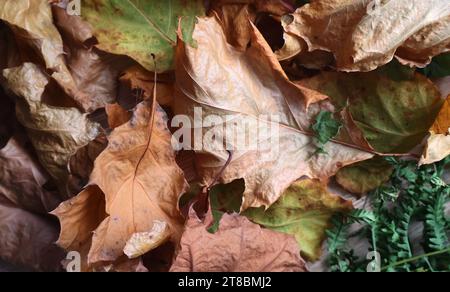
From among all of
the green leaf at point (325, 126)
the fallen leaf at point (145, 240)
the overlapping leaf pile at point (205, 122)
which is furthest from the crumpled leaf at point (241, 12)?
the fallen leaf at point (145, 240)

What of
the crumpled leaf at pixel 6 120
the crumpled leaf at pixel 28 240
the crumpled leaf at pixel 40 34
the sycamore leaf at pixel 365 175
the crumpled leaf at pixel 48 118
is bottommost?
the crumpled leaf at pixel 28 240

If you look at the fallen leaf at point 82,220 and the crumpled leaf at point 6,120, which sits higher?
the crumpled leaf at point 6,120

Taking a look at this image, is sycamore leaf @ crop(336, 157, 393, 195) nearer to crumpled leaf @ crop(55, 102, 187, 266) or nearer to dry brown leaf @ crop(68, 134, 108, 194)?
crumpled leaf @ crop(55, 102, 187, 266)

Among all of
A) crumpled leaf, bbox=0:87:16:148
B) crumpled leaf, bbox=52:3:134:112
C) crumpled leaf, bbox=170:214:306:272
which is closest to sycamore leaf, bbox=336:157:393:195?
crumpled leaf, bbox=170:214:306:272

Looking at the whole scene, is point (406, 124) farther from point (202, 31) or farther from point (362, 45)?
point (202, 31)

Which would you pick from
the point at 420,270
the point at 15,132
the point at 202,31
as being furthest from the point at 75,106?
the point at 420,270

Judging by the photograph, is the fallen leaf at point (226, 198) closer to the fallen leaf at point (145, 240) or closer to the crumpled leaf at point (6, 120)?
the fallen leaf at point (145, 240)

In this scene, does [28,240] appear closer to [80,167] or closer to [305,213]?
[80,167]
